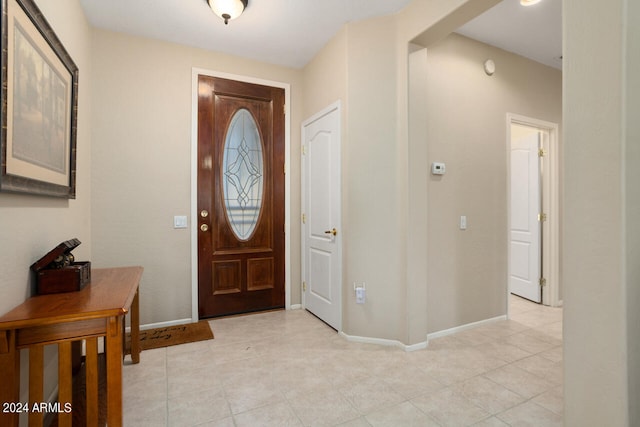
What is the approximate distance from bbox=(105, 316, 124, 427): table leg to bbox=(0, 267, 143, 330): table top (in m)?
0.07

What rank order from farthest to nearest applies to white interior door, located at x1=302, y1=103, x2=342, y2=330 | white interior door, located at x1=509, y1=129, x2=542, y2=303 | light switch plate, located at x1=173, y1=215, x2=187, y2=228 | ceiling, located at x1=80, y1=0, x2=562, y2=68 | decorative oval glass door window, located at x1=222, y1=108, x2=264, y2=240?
1. white interior door, located at x1=509, y1=129, x2=542, y2=303
2. decorative oval glass door window, located at x1=222, y1=108, x2=264, y2=240
3. light switch plate, located at x1=173, y1=215, x2=187, y2=228
4. white interior door, located at x1=302, y1=103, x2=342, y2=330
5. ceiling, located at x1=80, y1=0, x2=562, y2=68

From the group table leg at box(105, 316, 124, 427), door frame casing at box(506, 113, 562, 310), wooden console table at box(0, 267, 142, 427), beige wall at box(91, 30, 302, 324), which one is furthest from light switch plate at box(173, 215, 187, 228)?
door frame casing at box(506, 113, 562, 310)

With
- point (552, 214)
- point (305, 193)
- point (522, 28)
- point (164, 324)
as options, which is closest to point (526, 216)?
point (552, 214)

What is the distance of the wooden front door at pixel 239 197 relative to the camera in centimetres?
320

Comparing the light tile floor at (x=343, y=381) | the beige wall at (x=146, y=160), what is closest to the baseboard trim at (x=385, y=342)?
the light tile floor at (x=343, y=381)

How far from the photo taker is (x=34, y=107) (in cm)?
151

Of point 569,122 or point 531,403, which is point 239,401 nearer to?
point 531,403

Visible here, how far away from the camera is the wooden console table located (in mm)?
1246

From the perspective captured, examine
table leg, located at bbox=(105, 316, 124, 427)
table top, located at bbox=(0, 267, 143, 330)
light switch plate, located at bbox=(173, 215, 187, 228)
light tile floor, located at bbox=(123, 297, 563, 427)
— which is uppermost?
light switch plate, located at bbox=(173, 215, 187, 228)

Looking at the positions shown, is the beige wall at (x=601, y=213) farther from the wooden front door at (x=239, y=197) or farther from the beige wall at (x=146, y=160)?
the beige wall at (x=146, y=160)

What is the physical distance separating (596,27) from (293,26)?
2.20m

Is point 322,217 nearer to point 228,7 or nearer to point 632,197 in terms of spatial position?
point 228,7

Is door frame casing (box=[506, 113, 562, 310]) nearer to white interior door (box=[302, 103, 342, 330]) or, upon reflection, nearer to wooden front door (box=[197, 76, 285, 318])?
white interior door (box=[302, 103, 342, 330])

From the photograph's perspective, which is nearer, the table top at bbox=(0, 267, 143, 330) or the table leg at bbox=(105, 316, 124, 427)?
the table top at bbox=(0, 267, 143, 330)
